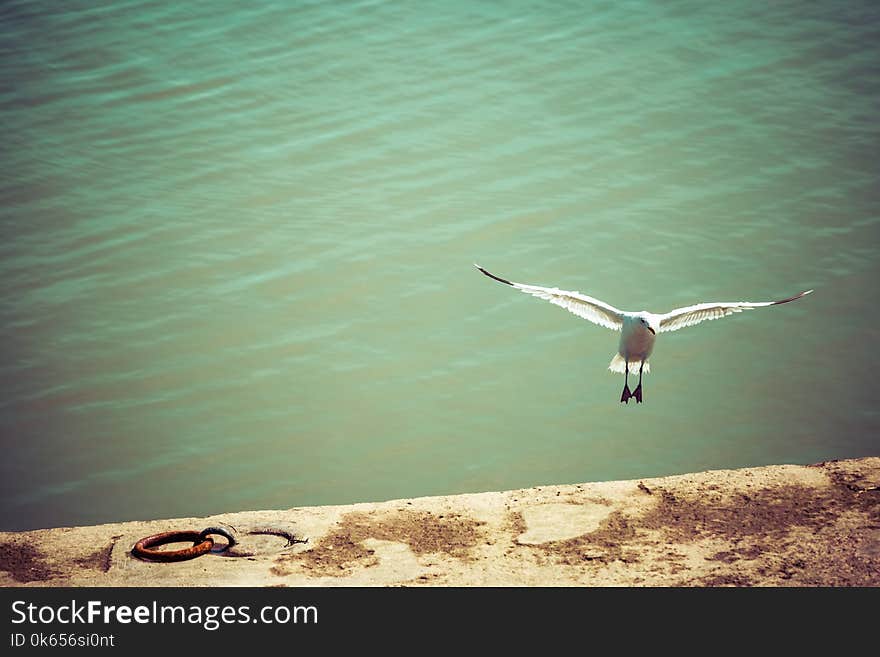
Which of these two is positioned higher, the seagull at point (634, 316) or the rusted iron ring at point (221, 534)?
the seagull at point (634, 316)

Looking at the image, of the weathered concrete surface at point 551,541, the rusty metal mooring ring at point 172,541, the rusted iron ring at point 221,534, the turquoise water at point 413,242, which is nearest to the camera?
the weathered concrete surface at point 551,541

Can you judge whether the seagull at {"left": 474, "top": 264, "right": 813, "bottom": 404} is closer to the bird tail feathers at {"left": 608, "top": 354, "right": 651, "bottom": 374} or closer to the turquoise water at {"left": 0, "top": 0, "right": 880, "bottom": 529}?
the bird tail feathers at {"left": 608, "top": 354, "right": 651, "bottom": 374}

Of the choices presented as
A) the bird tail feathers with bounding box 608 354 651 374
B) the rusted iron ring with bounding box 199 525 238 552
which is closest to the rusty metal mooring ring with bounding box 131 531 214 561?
the rusted iron ring with bounding box 199 525 238 552

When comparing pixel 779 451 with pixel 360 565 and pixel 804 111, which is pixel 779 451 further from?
pixel 804 111

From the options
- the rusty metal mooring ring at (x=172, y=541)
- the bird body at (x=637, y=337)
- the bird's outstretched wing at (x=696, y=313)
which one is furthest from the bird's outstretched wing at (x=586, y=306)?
the rusty metal mooring ring at (x=172, y=541)

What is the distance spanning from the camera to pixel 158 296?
1270 centimetres

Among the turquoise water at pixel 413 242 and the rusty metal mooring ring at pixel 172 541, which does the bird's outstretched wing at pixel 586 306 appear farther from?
the rusty metal mooring ring at pixel 172 541

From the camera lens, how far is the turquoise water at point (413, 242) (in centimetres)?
1031

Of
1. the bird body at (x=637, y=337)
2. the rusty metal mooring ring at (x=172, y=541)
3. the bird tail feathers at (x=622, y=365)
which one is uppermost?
the bird body at (x=637, y=337)

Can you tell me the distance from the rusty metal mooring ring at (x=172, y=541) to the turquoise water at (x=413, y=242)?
6.19ft

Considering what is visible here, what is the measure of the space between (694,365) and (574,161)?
4879 millimetres

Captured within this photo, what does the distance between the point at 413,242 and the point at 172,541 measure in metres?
6.75

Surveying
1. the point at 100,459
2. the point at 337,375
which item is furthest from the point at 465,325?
the point at 100,459

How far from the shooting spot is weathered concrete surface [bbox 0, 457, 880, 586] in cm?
682
